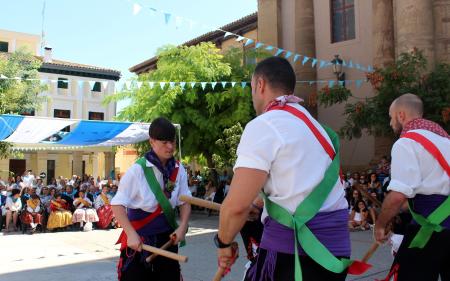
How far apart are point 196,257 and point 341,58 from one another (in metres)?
11.7

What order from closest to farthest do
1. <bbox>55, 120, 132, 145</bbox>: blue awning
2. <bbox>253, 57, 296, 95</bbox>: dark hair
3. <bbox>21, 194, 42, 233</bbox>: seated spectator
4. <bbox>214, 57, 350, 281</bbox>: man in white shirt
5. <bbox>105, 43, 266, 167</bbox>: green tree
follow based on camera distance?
<bbox>214, 57, 350, 281</bbox>: man in white shirt < <bbox>253, 57, 296, 95</bbox>: dark hair < <bbox>55, 120, 132, 145</bbox>: blue awning < <bbox>21, 194, 42, 233</bbox>: seated spectator < <bbox>105, 43, 266, 167</bbox>: green tree

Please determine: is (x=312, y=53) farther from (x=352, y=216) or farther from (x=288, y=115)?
(x=288, y=115)

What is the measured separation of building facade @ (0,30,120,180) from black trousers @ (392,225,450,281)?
127ft

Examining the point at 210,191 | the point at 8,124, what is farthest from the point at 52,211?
the point at 210,191

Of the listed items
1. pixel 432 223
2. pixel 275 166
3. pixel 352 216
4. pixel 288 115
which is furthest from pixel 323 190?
pixel 352 216

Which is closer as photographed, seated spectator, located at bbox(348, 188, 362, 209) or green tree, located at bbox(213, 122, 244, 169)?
seated spectator, located at bbox(348, 188, 362, 209)

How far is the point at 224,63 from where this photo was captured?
17109mm

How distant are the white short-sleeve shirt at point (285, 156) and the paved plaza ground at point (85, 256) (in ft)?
13.9

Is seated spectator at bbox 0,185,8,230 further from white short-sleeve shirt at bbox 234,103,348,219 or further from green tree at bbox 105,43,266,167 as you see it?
white short-sleeve shirt at bbox 234,103,348,219

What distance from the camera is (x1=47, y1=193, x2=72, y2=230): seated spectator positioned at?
12.6 metres

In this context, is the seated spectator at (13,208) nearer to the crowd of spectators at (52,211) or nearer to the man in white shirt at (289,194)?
the crowd of spectators at (52,211)

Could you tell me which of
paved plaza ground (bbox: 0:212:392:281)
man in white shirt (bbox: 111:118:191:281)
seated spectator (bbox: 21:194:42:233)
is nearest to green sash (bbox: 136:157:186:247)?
man in white shirt (bbox: 111:118:191:281)

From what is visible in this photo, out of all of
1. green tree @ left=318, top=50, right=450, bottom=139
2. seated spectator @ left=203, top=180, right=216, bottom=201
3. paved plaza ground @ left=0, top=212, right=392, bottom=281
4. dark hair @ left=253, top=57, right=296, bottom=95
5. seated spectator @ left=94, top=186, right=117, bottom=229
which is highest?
green tree @ left=318, top=50, right=450, bottom=139

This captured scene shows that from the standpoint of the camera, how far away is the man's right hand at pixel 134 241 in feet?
9.82
